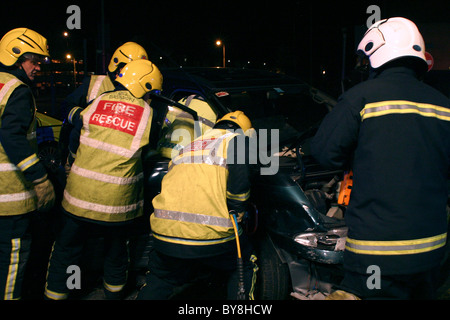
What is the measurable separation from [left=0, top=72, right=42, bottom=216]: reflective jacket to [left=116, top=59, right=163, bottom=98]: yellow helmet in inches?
27.9

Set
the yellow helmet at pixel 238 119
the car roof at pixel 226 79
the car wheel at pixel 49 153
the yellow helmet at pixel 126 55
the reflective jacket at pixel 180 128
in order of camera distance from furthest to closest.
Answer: the car wheel at pixel 49 153 < the yellow helmet at pixel 126 55 < the car roof at pixel 226 79 < the reflective jacket at pixel 180 128 < the yellow helmet at pixel 238 119

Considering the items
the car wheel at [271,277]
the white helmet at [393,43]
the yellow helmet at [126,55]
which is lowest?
the car wheel at [271,277]

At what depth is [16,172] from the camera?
271cm

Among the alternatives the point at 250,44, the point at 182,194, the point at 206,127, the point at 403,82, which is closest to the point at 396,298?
the point at 403,82

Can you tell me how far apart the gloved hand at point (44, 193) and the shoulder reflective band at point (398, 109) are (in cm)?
228

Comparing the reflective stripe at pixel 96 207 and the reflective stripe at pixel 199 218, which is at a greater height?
the reflective stripe at pixel 199 218

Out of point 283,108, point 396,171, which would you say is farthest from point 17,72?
point 396,171

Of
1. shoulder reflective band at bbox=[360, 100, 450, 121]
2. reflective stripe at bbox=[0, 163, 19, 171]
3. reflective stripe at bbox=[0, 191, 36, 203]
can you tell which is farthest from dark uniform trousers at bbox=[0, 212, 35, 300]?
shoulder reflective band at bbox=[360, 100, 450, 121]

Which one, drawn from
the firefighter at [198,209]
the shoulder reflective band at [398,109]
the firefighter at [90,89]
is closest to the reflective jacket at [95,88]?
Result: the firefighter at [90,89]

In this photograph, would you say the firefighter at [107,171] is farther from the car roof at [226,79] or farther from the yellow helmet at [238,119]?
the car roof at [226,79]

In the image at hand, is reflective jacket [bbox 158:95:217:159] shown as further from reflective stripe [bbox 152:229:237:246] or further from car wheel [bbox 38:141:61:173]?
car wheel [bbox 38:141:61:173]

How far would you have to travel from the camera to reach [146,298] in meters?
A: 2.41

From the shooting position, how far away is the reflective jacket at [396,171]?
5.89 feet

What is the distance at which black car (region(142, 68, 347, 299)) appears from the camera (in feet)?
9.01
